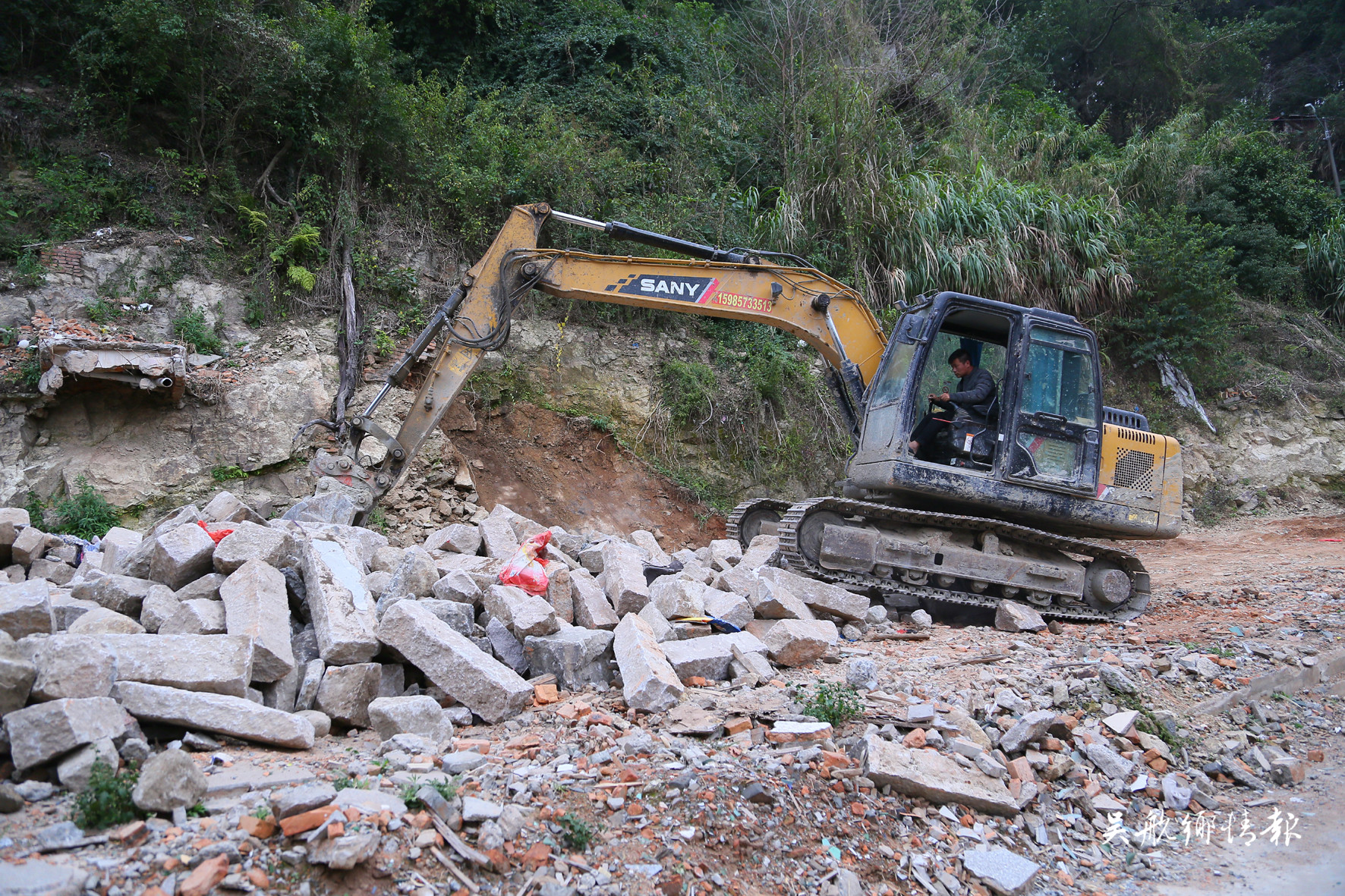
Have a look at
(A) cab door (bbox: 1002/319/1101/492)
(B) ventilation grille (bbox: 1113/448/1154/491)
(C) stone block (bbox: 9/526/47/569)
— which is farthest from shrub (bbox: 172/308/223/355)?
(B) ventilation grille (bbox: 1113/448/1154/491)

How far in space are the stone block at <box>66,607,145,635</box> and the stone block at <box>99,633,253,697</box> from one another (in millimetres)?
425

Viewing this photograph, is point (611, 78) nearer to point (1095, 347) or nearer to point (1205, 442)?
point (1095, 347)

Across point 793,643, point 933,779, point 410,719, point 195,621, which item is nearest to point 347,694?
point 410,719

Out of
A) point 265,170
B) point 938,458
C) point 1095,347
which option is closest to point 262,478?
point 265,170

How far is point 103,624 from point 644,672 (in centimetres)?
256

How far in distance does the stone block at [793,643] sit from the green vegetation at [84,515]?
6.28 metres

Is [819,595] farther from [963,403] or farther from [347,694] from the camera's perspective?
[347,694]

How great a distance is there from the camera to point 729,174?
12867mm

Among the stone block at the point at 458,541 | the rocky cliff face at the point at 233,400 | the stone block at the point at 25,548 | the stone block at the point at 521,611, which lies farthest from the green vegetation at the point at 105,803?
the rocky cliff face at the point at 233,400

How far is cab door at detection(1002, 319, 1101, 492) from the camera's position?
6719 millimetres

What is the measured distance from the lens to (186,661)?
346 centimetres

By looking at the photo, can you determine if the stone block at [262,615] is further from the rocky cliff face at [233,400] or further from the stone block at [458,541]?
the rocky cliff face at [233,400]

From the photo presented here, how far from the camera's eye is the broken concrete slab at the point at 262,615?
150 inches

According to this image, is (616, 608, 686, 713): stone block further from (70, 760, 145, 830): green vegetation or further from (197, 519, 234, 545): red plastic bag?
(197, 519, 234, 545): red plastic bag
